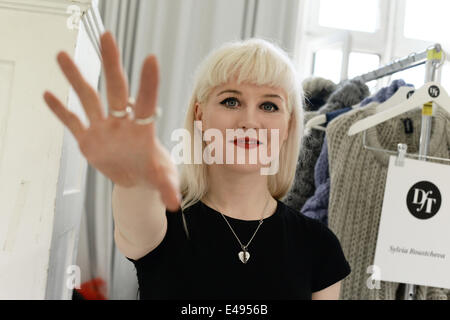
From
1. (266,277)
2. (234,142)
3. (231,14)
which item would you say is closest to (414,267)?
(266,277)

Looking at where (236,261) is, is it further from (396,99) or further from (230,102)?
(396,99)

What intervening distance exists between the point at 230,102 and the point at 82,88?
13.3 inches

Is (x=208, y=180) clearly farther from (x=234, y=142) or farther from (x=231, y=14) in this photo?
(x=231, y=14)

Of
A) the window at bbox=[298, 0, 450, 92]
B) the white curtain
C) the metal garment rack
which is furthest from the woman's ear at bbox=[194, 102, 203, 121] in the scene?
the window at bbox=[298, 0, 450, 92]

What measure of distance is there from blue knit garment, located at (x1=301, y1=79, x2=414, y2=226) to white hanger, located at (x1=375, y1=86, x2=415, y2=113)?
1.9 inches

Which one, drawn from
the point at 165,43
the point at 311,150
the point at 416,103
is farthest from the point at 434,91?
the point at 165,43

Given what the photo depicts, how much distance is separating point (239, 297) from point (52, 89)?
0.37 m

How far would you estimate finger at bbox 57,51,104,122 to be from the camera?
0.28 metres

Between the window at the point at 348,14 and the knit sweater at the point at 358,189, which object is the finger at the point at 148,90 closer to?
the knit sweater at the point at 358,189

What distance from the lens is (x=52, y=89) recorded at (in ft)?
1.89

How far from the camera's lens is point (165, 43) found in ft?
4.94

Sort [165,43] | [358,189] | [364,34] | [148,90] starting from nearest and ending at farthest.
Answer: [148,90] → [358,189] → [165,43] → [364,34]

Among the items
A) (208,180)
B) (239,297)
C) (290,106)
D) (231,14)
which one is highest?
(231,14)

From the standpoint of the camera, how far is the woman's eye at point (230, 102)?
0.61 metres
